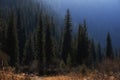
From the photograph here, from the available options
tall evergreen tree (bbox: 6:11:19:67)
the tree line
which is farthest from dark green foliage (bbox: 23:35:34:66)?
tall evergreen tree (bbox: 6:11:19:67)

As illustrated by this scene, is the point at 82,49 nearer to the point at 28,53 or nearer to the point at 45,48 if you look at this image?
the point at 45,48

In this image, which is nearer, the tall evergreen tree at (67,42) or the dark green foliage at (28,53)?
the tall evergreen tree at (67,42)

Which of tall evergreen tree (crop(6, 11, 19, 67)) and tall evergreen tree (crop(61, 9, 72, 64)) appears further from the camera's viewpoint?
tall evergreen tree (crop(61, 9, 72, 64))

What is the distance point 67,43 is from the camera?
7956cm

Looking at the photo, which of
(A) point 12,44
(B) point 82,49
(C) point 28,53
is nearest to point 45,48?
(A) point 12,44

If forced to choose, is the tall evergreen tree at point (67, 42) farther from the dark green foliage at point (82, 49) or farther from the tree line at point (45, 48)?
the dark green foliage at point (82, 49)

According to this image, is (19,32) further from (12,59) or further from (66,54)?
(12,59)

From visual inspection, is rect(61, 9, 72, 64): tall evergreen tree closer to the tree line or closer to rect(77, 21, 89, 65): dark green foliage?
the tree line

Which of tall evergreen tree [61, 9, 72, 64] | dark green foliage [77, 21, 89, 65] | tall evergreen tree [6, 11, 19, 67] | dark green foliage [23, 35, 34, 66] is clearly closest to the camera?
tall evergreen tree [6, 11, 19, 67]

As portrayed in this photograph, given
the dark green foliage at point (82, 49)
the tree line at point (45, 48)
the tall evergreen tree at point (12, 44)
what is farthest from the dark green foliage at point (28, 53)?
the tall evergreen tree at point (12, 44)

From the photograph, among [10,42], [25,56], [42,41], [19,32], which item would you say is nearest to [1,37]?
[10,42]

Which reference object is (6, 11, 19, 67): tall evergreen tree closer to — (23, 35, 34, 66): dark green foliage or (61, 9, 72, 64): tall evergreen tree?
(61, 9, 72, 64): tall evergreen tree

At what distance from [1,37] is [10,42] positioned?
8.61ft

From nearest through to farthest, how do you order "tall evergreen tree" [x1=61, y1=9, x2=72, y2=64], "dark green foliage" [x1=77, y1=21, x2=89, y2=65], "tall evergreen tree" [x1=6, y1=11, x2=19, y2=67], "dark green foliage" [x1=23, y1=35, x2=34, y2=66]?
"tall evergreen tree" [x1=6, y1=11, x2=19, y2=67] < "dark green foliage" [x1=77, y1=21, x2=89, y2=65] < "tall evergreen tree" [x1=61, y1=9, x2=72, y2=64] < "dark green foliage" [x1=23, y1=35, x2=34, y2=66]
